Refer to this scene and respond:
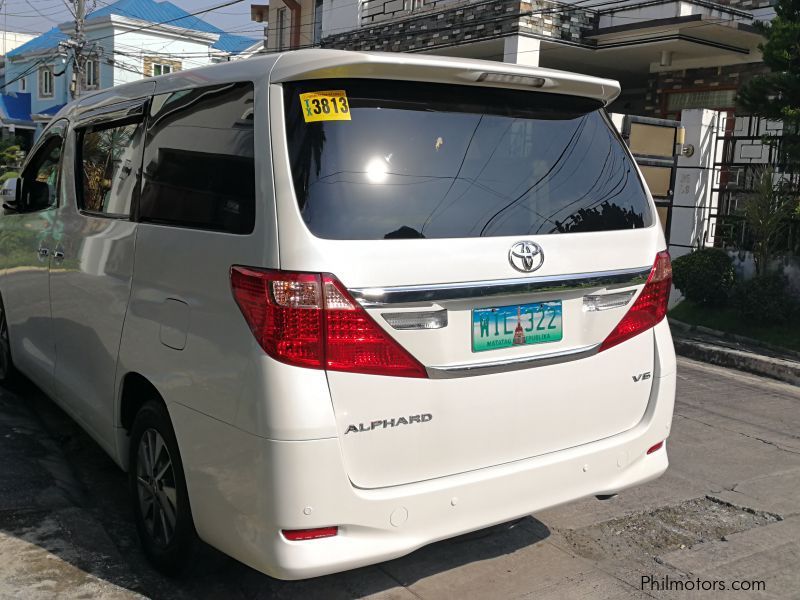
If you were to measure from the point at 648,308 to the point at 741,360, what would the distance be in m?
5.31

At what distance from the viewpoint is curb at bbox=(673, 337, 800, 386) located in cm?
774

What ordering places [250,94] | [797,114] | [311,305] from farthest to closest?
[797,114] → [250,94] → [311,305]

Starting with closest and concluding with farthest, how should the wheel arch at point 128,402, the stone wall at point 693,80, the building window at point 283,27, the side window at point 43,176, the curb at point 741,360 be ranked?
the wheel arch at point 128,402 → the side window at point 43,176 → the curb at point 741,360 → the stone wall at point 693,80 → the building window at point 283,27

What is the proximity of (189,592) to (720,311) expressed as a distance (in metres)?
7.97

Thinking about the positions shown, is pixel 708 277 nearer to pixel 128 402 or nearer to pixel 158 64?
pixel 128 402

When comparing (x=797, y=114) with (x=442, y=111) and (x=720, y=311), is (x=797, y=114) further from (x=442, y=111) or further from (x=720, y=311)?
(x=442, y=111)

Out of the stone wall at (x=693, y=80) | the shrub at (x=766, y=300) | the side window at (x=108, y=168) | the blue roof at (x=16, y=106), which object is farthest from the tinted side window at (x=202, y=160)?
the blue roof at (x=16, y=106)

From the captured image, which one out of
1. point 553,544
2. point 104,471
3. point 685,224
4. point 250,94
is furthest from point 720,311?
point 250,94

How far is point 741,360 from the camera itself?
8.12 m

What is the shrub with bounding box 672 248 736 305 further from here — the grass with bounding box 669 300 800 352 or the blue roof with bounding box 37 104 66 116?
the blue roof with bounding box 37 104 66 116

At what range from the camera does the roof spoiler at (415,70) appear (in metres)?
2.76

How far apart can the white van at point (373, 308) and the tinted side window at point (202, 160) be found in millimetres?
11

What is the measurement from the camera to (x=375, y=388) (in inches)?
106

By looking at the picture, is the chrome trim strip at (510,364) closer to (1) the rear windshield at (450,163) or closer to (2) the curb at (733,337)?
(1) the rear windshield at (450,163)
